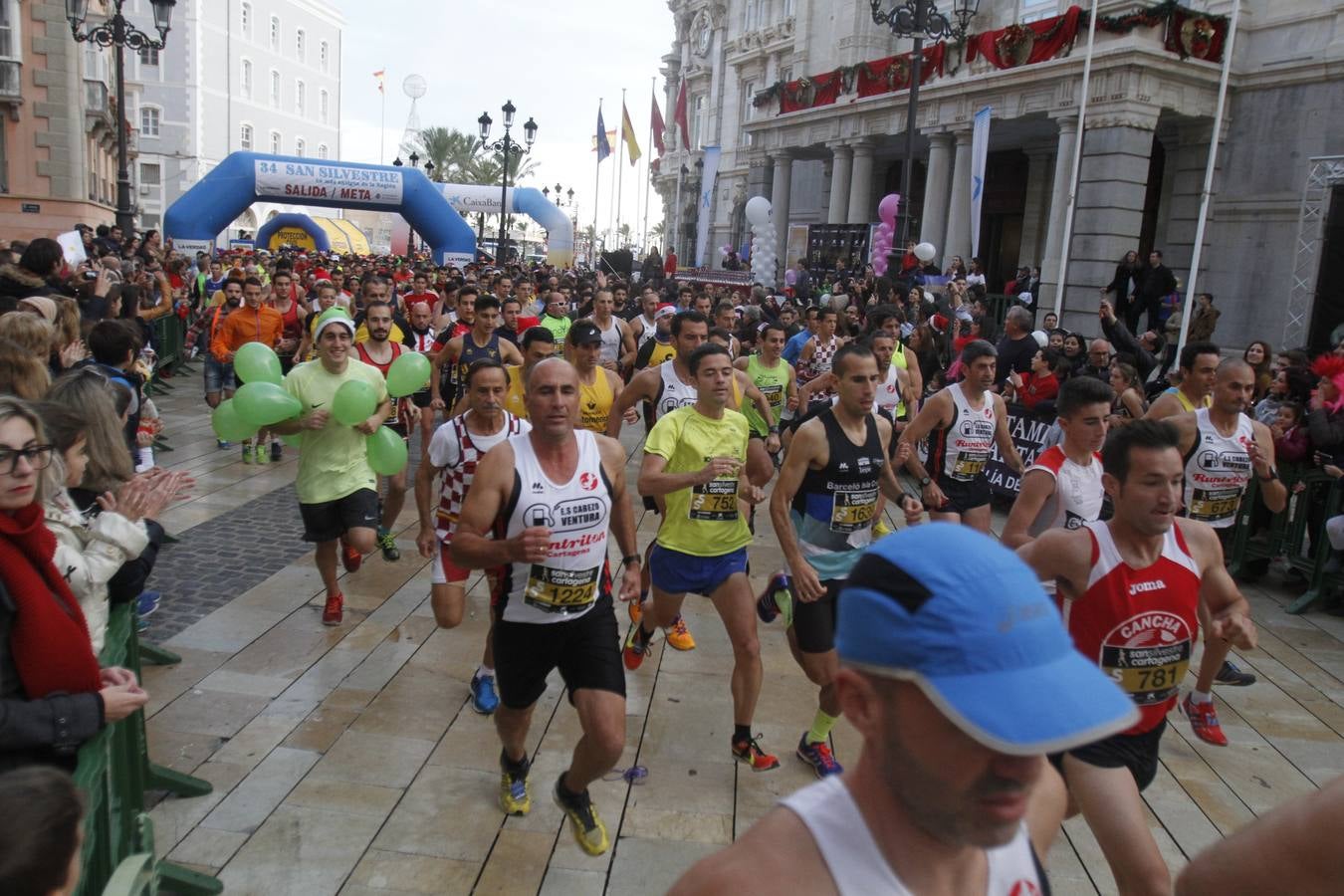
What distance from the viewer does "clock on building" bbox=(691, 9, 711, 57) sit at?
5544 centimetres

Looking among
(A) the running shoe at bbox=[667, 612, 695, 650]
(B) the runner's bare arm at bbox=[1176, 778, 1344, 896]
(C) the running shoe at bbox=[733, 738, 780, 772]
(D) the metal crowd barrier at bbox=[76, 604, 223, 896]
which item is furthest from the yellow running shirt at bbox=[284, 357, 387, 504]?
(B) the runner's bare arm at bbox=[1176, 778, 1344, 896]

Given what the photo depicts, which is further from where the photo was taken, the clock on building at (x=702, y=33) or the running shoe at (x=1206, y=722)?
the clock on building at (x=702, y=33)

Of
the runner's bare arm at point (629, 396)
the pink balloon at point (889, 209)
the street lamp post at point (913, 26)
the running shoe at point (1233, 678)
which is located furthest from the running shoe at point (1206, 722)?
the pink balloon at point (889, 209)

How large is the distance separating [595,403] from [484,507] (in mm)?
3618

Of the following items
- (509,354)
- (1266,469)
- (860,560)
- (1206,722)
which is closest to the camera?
(860,560)

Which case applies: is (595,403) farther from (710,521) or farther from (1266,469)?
(1266,469)

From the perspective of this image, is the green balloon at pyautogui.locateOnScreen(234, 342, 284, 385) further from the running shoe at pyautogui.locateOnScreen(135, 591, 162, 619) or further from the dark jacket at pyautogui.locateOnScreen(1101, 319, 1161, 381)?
the dark jacket at pyautogui.locateOnScreen(1101, 319, 1161, 381)

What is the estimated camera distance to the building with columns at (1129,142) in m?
18.0

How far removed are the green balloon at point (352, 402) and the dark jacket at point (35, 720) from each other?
11.9ft

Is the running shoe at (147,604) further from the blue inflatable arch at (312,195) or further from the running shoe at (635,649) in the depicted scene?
the blue inflatable arch at (312,195)

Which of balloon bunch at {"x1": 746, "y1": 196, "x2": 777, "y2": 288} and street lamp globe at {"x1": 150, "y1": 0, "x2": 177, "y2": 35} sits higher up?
street lamp globe at {"x1": 150, "y1": 0, "x2": 177, "y2": 35}

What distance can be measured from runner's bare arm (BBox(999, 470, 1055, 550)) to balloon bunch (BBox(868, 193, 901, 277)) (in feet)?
48.7

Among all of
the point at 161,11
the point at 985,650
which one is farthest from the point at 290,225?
the point at 985,650

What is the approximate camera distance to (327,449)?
6.27 m
